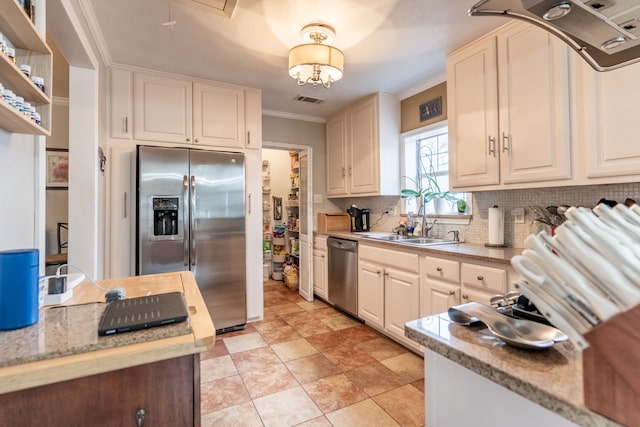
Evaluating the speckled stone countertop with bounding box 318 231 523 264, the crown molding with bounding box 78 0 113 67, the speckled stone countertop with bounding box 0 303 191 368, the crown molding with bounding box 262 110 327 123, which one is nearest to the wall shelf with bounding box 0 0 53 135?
the speckled stone countertop with bounding box 0 303 191 368

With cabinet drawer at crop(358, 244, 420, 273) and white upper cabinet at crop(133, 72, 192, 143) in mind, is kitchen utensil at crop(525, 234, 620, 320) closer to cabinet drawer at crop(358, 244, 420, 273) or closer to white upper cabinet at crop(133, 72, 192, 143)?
cabinet drawer at crop(358, 244, 420, 273)

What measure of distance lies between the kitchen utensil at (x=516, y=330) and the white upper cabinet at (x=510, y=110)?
4.78 ft

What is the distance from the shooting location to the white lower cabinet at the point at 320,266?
3768mm

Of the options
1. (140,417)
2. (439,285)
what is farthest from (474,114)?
(140,417)

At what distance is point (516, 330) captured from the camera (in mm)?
703

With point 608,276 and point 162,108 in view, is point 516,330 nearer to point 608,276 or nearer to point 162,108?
point 608,276

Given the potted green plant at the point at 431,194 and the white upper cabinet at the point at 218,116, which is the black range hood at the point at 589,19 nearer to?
the potted green plant at the point at 431,194

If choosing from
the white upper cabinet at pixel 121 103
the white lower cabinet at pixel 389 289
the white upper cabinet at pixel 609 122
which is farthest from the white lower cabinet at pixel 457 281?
the white upper cabinet at pixel 121 103

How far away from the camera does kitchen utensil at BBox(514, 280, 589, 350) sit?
1.53 feet

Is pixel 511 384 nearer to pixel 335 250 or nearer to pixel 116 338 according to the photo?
pixel 116 338

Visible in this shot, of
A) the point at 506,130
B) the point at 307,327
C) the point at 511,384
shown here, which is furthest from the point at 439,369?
the point at 307,327

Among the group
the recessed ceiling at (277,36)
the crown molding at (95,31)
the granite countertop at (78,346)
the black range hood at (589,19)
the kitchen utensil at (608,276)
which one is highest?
the recessed ceiling at (277,36)

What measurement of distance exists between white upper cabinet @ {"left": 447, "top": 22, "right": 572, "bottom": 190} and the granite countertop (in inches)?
80.2

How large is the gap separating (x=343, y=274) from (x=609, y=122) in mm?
2437
